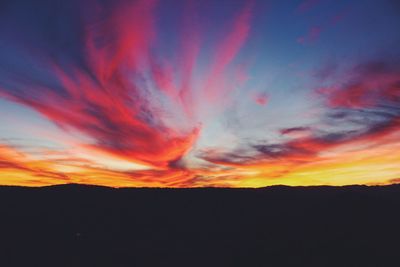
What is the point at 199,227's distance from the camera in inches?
898

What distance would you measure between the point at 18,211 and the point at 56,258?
20.7 feet

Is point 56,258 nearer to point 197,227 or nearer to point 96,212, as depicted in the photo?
point 96,212

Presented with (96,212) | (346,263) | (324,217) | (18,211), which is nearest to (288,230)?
(324,217)

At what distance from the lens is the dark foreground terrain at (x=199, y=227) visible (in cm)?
1861

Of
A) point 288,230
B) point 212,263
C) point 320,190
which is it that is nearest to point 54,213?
point 212,263

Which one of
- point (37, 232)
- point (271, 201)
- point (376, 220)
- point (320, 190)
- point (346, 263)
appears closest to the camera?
point (346, 263)

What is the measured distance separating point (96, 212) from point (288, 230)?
1392 cm

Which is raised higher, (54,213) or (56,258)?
(54,213)

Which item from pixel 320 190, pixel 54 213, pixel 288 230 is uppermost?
pixel 320 190

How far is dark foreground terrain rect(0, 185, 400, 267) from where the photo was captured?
1861 centimetres

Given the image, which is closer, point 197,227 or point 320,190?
point 197,227

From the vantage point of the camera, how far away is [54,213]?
23047 mm

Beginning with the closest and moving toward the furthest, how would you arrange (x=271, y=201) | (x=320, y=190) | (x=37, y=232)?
(x=37, y=232)
(x=271, y=201)
(x=320, y=190)

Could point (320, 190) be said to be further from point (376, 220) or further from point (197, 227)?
point (197, 227)
